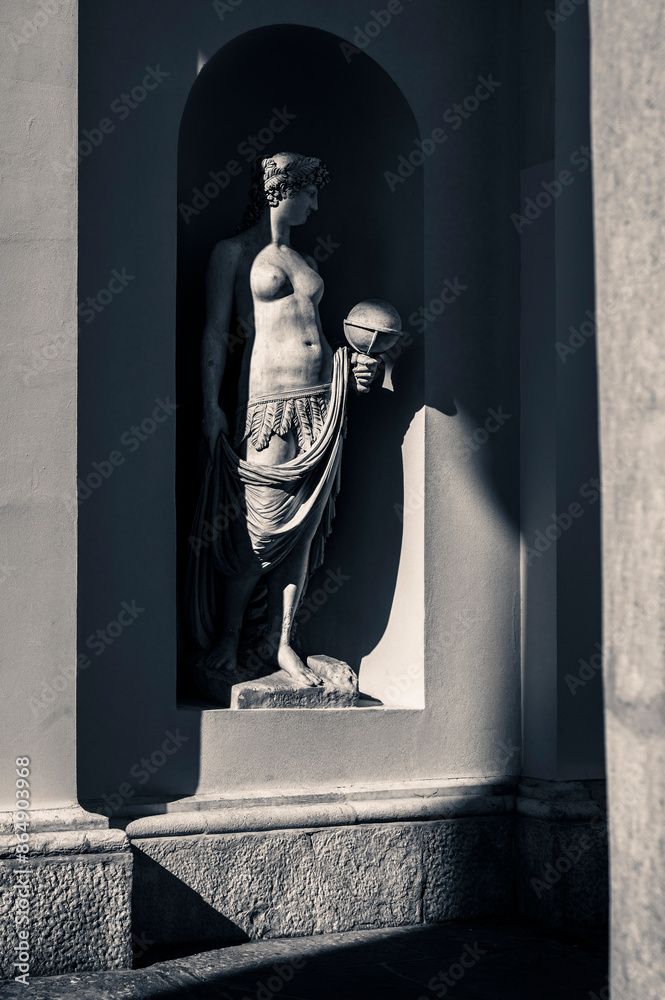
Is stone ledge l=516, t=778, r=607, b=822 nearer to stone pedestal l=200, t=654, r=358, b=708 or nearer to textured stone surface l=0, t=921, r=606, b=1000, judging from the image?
textured stone surface l=0, t=921, r=606, b=1000

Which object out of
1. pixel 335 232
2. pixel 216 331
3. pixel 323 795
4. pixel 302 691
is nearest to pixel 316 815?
pixel 323 795

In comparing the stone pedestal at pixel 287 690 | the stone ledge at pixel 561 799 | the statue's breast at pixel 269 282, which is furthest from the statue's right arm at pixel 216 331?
the stone ledge at pixel 561 799

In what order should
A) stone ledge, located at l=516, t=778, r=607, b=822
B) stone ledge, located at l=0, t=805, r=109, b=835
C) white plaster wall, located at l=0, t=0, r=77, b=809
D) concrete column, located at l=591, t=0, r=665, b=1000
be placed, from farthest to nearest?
stone ledge, located at l=516, t=778, r=607, b=822 → white plaster wall, located at l=0, t=0, r=77, b=809 → stone ledge, located at l=0, t=805, r=109, b=835 → concrete column, located at l=591, t=0, r=665, b=1000

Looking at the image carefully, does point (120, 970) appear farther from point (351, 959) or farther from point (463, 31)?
point (463, 31)

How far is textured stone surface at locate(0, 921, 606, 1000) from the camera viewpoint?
178 inches

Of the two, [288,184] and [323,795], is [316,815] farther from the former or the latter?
[288,184]

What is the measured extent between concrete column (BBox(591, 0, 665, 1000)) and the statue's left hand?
4.75 m

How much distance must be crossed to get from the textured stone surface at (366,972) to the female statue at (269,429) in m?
1.28

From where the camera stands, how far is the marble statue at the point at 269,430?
5.79 metres

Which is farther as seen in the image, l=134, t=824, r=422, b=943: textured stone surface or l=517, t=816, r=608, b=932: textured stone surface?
l=517, t=816, r=608, b=932: textured stone surface

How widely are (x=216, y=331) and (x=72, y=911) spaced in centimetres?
280

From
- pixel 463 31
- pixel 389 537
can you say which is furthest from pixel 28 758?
pixel 463 31

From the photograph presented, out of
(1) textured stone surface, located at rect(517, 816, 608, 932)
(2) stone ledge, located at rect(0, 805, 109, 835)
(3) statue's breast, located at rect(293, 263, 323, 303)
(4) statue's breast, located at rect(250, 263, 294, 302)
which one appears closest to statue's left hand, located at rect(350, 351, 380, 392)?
(3) statue's breast, located at rect(293, 263, 323, 303)

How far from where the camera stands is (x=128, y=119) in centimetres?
546
